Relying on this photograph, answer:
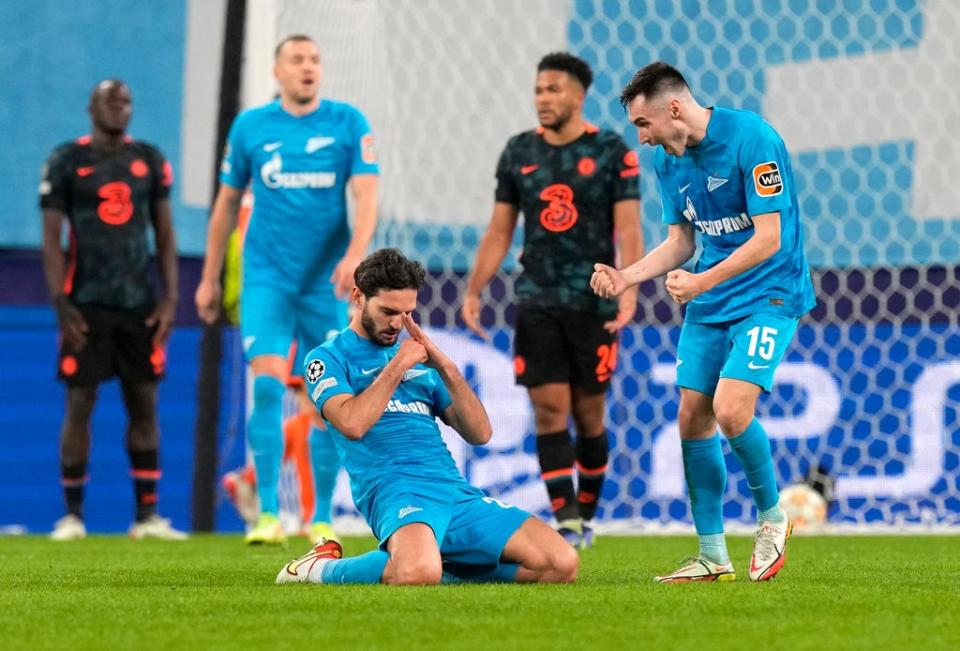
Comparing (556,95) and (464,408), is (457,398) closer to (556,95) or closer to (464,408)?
(464,408)

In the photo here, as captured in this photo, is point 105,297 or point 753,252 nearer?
point 753,252

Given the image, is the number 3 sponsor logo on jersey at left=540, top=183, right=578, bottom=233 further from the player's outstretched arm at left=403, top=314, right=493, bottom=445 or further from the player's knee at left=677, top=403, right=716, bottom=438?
the player's outstretched arm at left=403, top=314, right=493, bottom=445

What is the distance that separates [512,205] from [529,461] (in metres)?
2.00

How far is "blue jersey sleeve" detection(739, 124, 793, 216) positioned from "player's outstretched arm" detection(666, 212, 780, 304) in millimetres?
35

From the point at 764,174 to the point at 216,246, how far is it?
334 cm

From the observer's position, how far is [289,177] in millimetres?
7223

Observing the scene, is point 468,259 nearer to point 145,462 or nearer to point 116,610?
point 145,462

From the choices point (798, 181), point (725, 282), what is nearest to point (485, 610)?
point (725, 282)

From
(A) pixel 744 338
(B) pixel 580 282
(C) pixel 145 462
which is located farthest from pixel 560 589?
(C) pixel 145 462

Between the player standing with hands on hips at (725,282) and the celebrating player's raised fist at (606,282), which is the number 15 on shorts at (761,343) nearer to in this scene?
the player standing with hands on hips at (725,282)

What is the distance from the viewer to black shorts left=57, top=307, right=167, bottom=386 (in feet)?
26.5

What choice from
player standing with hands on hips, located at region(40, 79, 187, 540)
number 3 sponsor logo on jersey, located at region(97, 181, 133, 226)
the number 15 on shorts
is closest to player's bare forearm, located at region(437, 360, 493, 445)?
the number 15 on shorts

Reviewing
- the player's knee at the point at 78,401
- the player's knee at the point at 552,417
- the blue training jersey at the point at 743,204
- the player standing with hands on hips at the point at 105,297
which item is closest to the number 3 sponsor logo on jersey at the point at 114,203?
the player standing with hands on hips at the point at 105,297

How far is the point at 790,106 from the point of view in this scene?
9.05 metres
